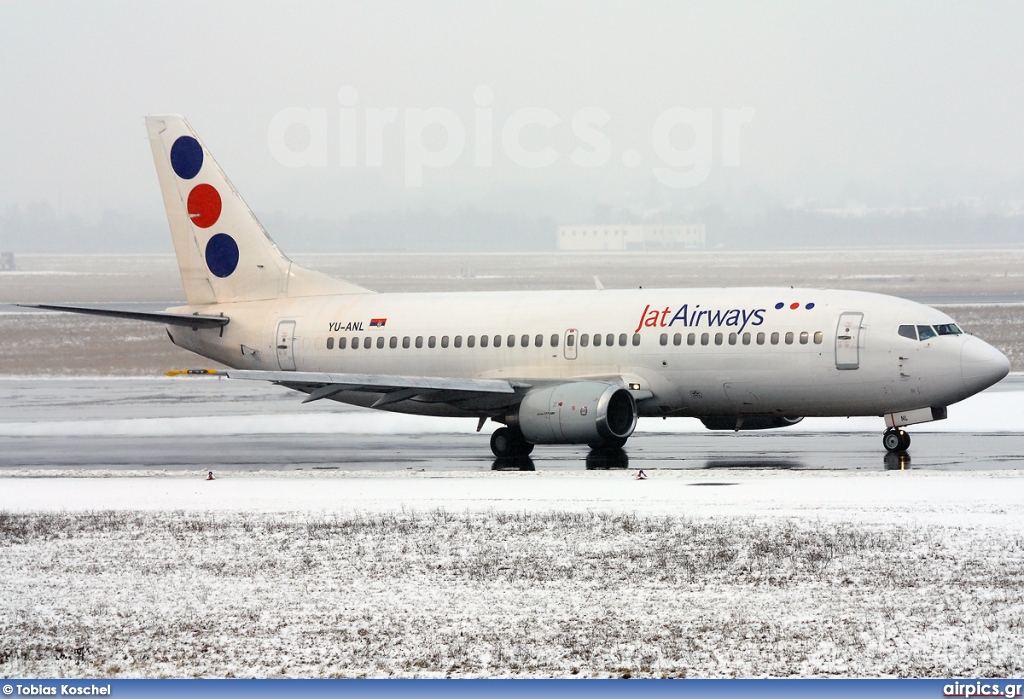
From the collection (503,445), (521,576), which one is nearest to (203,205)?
(503,445)

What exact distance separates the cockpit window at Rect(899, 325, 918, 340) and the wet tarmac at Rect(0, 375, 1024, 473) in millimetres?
2394

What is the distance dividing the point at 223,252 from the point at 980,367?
1931 centimetres

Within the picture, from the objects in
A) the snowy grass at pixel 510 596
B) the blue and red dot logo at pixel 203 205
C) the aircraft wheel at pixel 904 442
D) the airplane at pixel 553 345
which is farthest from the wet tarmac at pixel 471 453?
the snowy grass at pixel 510 596

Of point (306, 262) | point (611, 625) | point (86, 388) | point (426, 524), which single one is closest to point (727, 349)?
point (426, 524)

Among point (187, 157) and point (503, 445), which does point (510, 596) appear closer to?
point (503, 445)

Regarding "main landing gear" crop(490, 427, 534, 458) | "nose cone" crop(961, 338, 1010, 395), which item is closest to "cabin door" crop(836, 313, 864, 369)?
"nose cone" crop(961, 338, 1010, 395)

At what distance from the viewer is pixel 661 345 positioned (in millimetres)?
29688

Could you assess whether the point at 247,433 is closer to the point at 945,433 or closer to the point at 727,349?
the point at 727,349

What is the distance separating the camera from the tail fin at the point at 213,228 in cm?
3538

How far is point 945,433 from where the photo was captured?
1254 inches

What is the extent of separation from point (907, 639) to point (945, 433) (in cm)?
2170

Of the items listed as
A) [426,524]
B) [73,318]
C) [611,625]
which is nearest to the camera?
[611,625]

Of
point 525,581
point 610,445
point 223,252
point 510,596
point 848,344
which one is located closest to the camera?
point 510,596

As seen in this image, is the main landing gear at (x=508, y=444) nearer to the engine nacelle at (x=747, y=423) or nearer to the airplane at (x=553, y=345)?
the airplane at (x=553, y=345)
